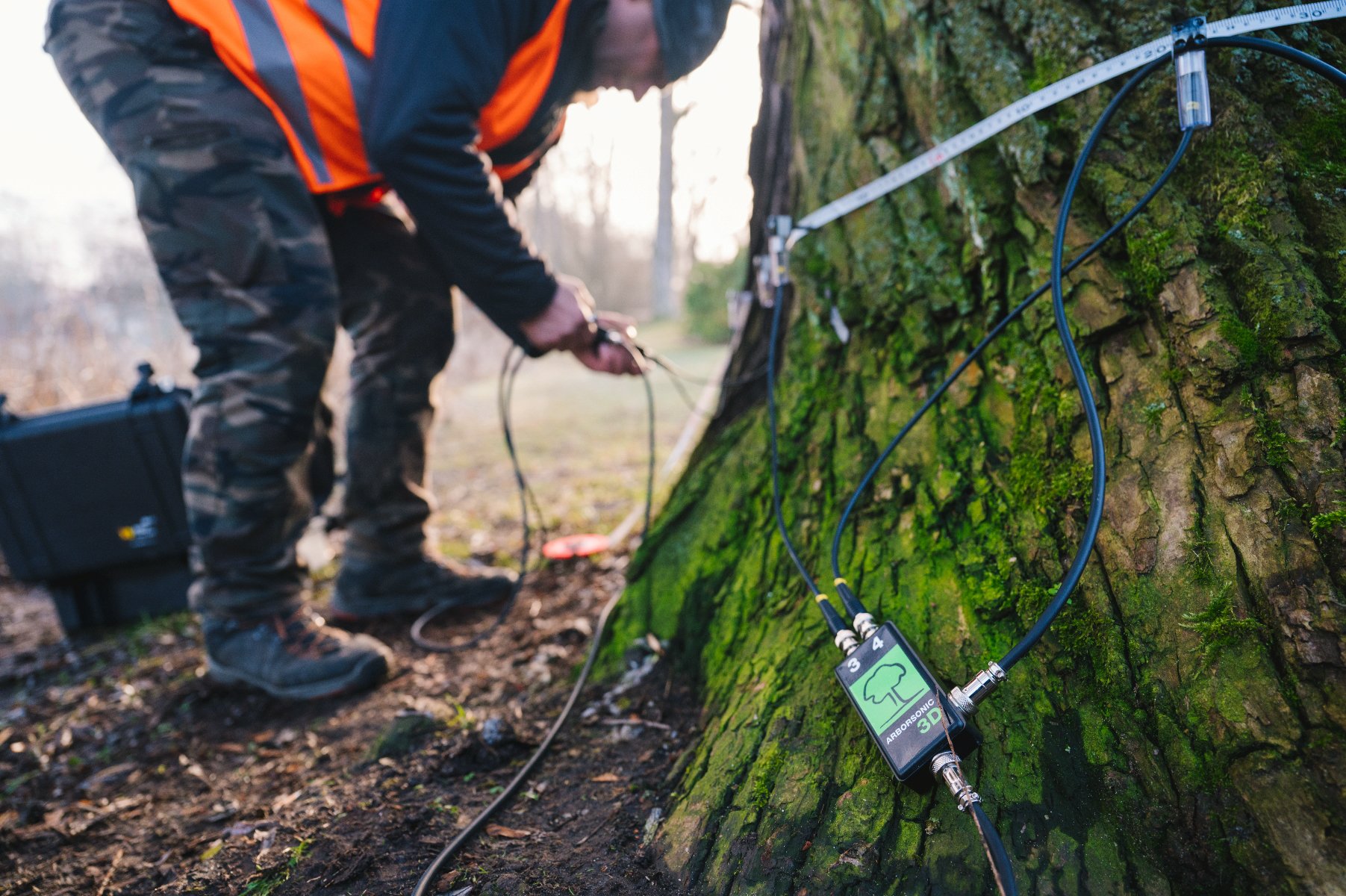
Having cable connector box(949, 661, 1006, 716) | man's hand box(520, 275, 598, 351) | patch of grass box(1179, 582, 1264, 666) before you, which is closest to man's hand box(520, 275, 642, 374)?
man's hand box(520, 275, 598, 351)

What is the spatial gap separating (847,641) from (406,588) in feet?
5.74

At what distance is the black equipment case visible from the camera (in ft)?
8.45

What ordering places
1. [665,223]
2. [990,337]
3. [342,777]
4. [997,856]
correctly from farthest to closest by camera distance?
[665,223]
[342,777]
[990,337]
[997,856]

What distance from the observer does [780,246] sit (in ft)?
6.10

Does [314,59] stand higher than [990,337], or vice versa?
[314,59]

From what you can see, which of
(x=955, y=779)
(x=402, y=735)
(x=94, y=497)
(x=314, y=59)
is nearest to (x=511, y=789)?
(x=402, y=735)

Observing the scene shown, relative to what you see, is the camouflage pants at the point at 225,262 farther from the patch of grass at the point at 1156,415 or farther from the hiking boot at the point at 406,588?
the patch of grass at the point at 1156,415

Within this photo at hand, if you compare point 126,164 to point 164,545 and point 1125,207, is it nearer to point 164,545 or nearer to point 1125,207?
point 164,545

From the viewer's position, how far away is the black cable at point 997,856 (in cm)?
84

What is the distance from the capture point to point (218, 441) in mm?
1830

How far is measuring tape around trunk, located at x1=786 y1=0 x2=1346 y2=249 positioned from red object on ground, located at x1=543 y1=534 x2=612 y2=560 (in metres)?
1.37

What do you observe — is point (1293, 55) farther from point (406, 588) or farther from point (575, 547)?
point (406, 588)

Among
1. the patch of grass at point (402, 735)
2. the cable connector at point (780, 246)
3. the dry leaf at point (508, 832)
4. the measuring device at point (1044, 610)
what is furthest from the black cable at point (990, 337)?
the patch of grass at point (402, 735)

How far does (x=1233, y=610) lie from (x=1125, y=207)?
2.13 feet
